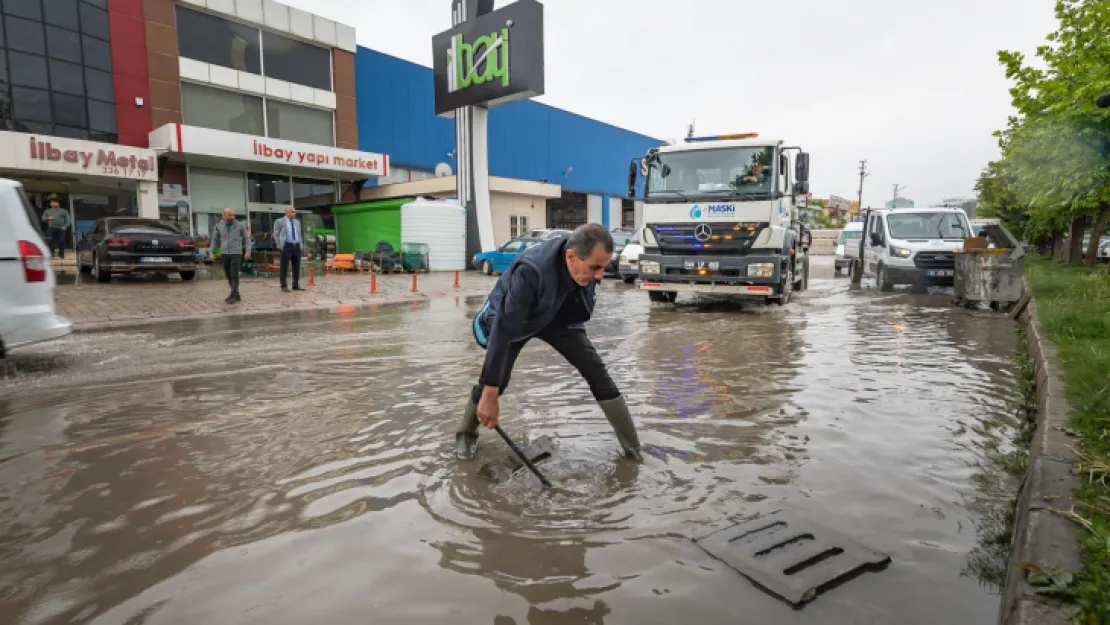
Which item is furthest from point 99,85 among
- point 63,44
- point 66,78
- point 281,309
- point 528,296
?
point 528,296

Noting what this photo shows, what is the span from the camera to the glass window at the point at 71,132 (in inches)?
739

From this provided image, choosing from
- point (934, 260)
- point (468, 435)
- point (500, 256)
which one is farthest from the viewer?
point (500, 256)

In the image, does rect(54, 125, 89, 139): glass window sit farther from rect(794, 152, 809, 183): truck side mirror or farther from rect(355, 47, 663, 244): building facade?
rect(794, 152, 809, 183): truck side mirror

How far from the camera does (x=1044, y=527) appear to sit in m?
2.47

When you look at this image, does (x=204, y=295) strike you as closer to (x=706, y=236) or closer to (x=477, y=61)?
(x=706, y=236)

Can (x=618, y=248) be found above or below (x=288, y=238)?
below

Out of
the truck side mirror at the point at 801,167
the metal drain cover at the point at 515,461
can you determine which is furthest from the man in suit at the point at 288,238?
the metal drain cover at the point at 515,461

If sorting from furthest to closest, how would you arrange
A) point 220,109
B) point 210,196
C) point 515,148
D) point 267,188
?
point 515,148 → point 267,188 → point 220,109 → point 210,196

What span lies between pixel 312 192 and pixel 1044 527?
2560 centimetres

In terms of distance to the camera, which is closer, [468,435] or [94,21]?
[468,435]

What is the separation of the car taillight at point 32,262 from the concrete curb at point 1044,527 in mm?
7688

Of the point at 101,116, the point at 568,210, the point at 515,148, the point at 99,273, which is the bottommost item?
the point at 99,273

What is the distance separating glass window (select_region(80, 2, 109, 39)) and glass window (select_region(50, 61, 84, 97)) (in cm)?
117

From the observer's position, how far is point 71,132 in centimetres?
1898
